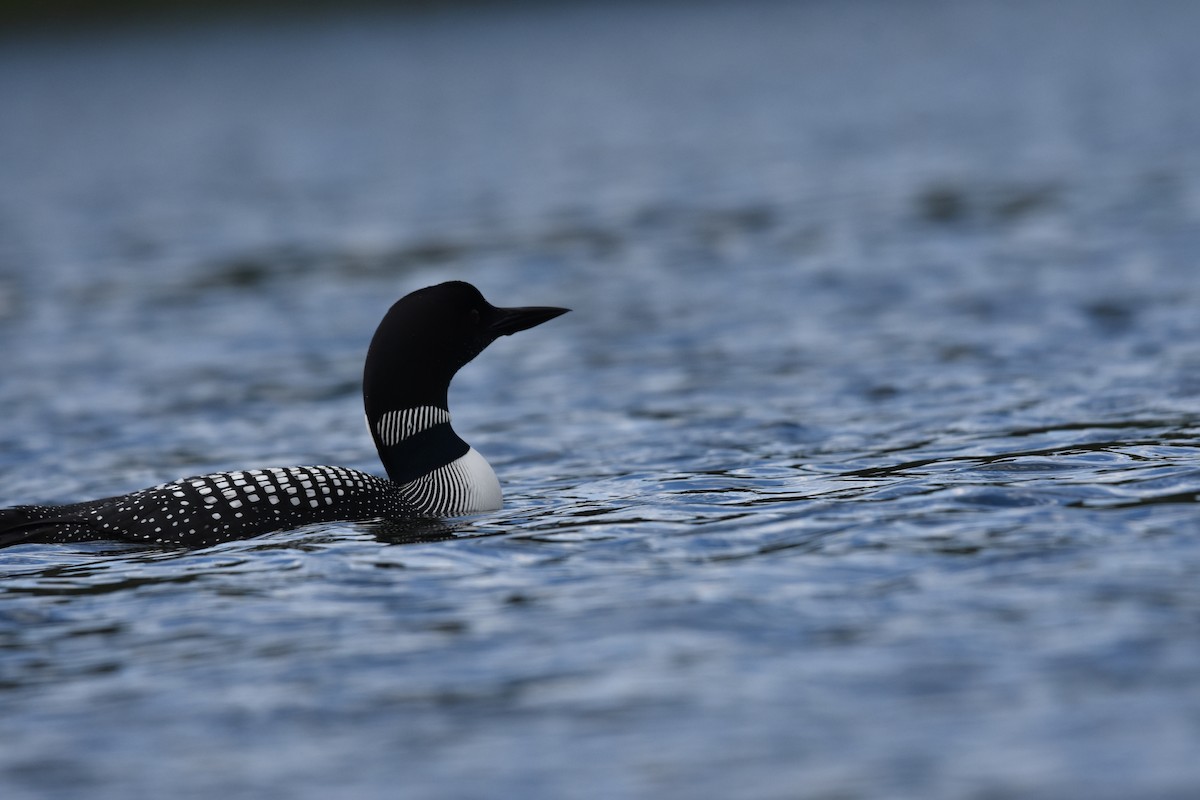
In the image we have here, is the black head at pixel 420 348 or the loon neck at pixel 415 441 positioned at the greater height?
the black head at pixel 420 348

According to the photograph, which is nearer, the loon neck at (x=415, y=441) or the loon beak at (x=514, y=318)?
the loon neck at (x=415, y=441)

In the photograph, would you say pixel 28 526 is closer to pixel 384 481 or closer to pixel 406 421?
pixel 384 481

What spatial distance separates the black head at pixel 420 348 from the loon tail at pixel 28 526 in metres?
1.16

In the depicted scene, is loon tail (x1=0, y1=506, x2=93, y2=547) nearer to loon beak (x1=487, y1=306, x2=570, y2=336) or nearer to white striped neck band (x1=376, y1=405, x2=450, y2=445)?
white striped neck band (x1=376, y1=405, x2=450, y2=445)

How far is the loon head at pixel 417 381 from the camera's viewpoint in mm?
6680

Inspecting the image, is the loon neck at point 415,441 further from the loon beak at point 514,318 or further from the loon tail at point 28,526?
the loon tail at point 28,526

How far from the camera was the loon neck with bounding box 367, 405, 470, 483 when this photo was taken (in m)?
6.71

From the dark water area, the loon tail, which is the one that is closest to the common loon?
the loon tail

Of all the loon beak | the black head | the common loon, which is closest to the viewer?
the common loon

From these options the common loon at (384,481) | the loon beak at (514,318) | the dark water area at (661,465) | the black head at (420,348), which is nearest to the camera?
the dark water area at (661,465)

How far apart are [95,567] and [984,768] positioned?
3.34 m

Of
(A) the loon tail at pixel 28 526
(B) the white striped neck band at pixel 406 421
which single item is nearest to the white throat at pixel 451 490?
(B) the white striped neck band at pixel 406 421

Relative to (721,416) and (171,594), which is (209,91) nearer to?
(721,416)

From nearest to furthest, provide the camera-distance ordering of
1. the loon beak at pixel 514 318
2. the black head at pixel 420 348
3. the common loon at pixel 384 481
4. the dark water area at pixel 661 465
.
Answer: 1. the dark water area at pixel 661 465
2. the common loon at pixel 384 481
3. the black head at pixel 420 348
4. the loon beak at pixel 514 318
